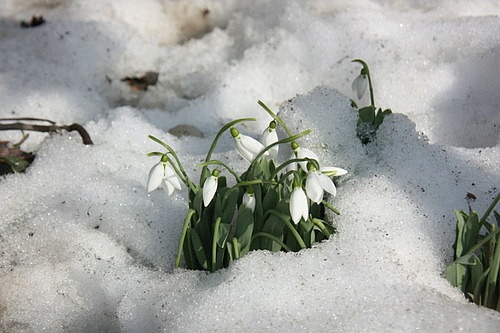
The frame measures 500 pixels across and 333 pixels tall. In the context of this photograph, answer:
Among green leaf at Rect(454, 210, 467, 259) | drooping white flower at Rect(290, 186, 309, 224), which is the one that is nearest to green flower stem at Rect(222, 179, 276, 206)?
drooping white flower at Rect(290, 186, 309, 224)

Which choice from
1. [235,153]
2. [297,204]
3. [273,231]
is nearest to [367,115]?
[235,153]

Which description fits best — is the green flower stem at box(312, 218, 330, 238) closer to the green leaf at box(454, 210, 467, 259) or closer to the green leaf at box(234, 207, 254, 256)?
the green leaf at box(234, 207, 254, 256)

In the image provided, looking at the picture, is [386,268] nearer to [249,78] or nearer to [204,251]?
[204,251]

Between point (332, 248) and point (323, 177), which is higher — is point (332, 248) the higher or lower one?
the lower one

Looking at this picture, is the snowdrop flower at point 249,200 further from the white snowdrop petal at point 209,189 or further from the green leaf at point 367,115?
the green leaf at point 367,115

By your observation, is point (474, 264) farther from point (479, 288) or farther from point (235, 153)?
point (235, 153)

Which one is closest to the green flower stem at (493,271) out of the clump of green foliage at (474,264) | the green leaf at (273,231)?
the clump of green foliage at (474,264)

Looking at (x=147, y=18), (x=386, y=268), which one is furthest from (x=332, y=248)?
(x=147, y=18)
